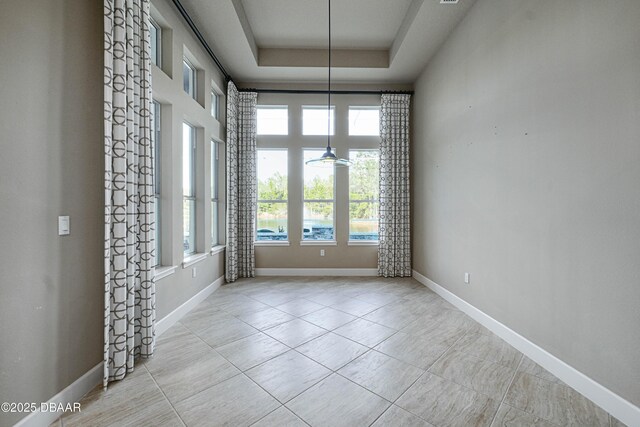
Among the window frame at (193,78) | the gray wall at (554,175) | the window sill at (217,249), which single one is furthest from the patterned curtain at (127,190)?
the gray wall at (554,175)

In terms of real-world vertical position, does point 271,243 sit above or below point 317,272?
above

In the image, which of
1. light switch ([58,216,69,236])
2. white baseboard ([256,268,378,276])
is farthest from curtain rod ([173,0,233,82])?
white baseboard ([256,268,378,276])

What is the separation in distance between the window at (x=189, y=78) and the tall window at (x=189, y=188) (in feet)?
1.52

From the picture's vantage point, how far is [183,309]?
315cm

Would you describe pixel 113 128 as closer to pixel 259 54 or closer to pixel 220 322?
pixel 220 322

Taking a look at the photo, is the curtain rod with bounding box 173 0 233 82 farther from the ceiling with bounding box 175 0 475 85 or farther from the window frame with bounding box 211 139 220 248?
the window frame with bounding box 211 139 220 248

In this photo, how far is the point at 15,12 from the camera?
4.70 ft

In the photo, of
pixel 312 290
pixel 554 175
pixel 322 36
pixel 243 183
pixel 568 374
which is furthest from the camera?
pixel 243 183

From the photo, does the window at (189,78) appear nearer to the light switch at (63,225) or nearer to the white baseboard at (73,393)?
the light switch at (63,225)

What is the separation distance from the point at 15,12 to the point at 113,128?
2.27ft

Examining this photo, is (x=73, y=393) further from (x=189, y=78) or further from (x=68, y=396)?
(x=189, y=78)

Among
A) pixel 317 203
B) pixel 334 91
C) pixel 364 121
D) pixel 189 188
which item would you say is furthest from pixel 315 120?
pixel 189 188

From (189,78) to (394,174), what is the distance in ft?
11.3

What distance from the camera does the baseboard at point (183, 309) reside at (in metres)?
2.72
